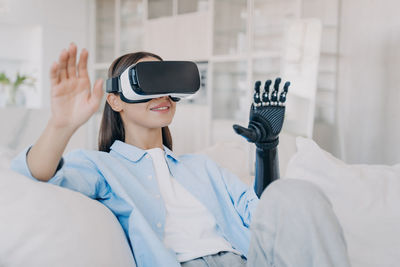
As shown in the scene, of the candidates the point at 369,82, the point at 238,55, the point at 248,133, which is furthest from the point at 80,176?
the point at 238,55

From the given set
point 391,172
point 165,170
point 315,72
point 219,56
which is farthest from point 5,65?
point 391,172

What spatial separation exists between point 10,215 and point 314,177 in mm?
694

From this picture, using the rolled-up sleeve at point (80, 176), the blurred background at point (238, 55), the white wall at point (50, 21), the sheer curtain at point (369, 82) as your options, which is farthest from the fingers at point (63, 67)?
the white wall at point (50, 21)

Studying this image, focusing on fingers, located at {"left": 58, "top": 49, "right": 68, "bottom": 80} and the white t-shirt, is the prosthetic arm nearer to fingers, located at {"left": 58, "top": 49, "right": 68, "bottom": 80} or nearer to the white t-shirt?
the white t-shirt

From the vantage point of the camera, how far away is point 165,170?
123 centimetres

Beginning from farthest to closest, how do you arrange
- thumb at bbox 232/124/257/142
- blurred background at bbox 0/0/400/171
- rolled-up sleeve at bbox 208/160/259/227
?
blurred background at bbox 0/0/400/171 → rolled-up sleeve at bbox 208/160/259/227 → thumb at bbox 232/124/257/142

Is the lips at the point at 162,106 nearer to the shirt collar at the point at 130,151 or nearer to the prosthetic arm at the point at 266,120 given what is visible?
the shirt collar at the point at 130,151

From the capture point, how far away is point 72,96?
0.87 meters

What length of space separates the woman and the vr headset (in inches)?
4.2

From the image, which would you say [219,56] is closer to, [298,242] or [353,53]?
[353,53]

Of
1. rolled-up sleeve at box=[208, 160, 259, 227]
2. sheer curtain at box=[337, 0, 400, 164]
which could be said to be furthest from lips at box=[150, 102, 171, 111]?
sheer curtain at box=[337, 0, 400, 164]

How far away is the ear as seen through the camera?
1.28 m

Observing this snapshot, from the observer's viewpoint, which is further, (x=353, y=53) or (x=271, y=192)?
(x=353, y=53)

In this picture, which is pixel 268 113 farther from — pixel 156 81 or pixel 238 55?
pixel 238 55
